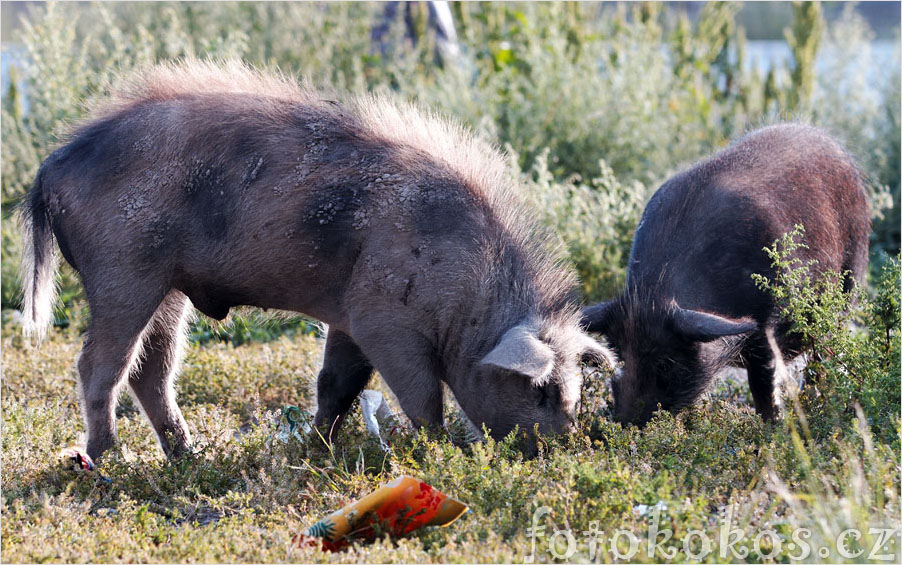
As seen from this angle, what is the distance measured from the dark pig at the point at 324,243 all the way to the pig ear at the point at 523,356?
0.06 feet

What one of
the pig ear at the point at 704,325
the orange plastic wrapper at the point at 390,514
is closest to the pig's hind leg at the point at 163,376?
the orange plastic wrapper at the point at 390,514

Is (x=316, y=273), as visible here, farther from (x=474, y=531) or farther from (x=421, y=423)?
(x=474, y=531)

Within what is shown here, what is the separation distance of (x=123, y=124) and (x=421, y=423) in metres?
2.09

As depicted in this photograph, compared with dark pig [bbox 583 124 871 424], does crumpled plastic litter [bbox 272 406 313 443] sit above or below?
below

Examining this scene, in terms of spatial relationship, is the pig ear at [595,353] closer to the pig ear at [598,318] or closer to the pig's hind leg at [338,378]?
the pig ear at [598,318]

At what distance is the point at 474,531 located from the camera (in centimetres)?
365

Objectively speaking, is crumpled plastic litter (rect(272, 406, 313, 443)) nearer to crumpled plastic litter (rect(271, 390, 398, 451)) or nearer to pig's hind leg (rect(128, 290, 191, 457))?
crumpled plastic litter (rect(271, 390, 398, 451))

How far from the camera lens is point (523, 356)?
4223 millimetres

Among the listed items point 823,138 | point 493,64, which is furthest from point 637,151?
point 823,138

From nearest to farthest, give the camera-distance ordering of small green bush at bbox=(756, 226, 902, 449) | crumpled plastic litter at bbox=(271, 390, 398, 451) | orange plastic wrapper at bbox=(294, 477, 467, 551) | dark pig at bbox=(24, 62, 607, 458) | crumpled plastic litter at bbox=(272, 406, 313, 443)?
orange plastic wrapper at bbox=(294, 477, 467, 551) → small green bush at bbox=(756, 226, 902, 449) → dark pig at bbox=(24, 62, 607, 458) → crumpled plastic litter at bbox=(271, 390, 398, 451) → crumpled plastic litter at bbox=(272, 406, 313, 443)

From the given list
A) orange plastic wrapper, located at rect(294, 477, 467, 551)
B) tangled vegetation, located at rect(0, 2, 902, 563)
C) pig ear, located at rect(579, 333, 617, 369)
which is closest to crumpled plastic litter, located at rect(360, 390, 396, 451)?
tangled vegetation, located at rect(0, 2, 902, 563)

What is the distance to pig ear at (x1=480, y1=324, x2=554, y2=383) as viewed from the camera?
418 cm

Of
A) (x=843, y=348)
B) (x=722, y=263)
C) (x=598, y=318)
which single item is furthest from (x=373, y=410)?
(x=843, y=348)

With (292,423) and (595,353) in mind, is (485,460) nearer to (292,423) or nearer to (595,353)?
(595,353)
